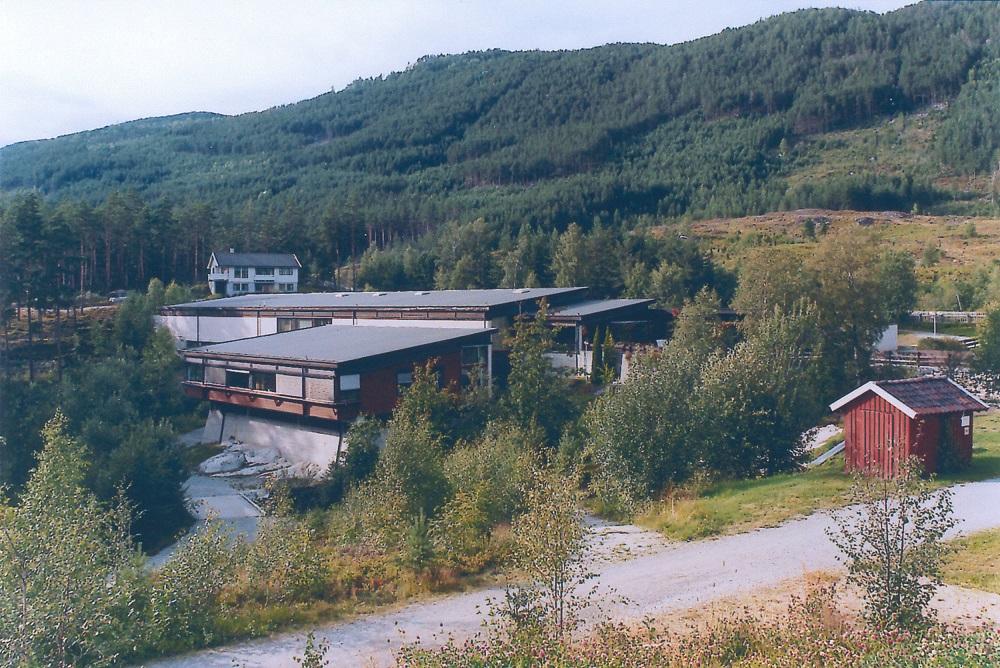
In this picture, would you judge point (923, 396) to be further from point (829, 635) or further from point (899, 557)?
point (829, 635)

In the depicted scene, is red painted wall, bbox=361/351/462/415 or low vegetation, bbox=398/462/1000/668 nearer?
low vegetation, bbox=398/462/1000/668

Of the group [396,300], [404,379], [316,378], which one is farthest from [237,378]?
[396,300]

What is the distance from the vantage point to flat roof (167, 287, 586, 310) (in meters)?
32.4

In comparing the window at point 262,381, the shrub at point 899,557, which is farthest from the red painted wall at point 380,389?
the shrub at point 899,557

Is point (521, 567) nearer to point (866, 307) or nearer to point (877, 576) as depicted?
point (877, 576)

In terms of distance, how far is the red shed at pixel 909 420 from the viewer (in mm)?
15883

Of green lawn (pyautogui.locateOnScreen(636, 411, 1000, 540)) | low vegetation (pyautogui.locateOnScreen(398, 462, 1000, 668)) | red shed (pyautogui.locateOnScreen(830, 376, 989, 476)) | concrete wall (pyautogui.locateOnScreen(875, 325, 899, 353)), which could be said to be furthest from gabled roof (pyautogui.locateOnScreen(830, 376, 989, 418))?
concrete wall (pyautogui.locateOnScreen(875, 325, 899, 353))

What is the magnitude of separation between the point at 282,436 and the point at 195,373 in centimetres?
610

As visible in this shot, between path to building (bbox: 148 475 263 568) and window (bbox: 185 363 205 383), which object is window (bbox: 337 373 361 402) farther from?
window (bbox: 185 363 205 383)

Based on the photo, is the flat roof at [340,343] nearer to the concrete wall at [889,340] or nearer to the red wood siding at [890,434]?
the red wood siding at [890,434]

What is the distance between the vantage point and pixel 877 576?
8531 millimetres

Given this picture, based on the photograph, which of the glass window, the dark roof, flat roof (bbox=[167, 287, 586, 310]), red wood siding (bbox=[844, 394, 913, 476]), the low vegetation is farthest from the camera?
the dark roof

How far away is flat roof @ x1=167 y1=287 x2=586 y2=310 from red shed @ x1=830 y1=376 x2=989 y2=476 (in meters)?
15.9

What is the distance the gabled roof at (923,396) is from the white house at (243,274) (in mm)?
49211
